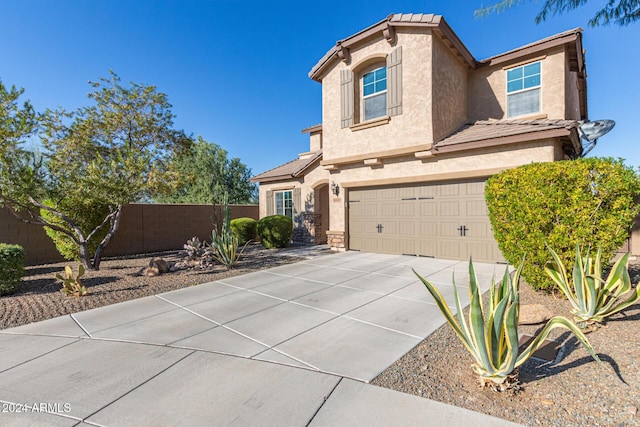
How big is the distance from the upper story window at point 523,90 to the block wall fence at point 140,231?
10424 mm

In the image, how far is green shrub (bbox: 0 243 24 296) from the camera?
230 inches

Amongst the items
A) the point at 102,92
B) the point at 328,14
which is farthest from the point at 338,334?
the point at 328,14

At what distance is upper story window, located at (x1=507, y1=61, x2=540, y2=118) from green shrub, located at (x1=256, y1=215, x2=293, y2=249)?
9.24 m

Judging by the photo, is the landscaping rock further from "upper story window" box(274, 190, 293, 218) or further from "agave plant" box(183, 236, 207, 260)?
"upper story window" box(274, 190, 293, 218)

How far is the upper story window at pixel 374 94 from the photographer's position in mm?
9859

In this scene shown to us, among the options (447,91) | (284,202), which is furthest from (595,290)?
(284,202)

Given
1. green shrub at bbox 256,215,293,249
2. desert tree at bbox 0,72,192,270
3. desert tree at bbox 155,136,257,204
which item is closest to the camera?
→ desert tree at bbox 0,72,192,270

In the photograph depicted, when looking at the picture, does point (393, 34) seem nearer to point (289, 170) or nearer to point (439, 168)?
point (439, 168)

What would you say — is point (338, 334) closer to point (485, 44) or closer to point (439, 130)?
point (439, 130)

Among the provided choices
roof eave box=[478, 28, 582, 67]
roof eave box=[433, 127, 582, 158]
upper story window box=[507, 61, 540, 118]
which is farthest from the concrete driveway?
roof eave box=[478, 28, 582, 67]

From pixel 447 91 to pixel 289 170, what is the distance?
8.49 m

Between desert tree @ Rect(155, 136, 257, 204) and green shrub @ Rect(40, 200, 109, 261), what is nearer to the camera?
green shrub @ Rect(40, 200, 109, 261)

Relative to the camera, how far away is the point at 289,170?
1541cm

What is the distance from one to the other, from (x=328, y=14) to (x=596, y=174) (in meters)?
12.0
